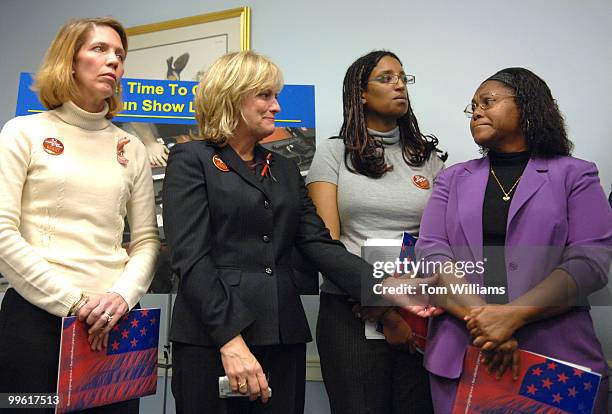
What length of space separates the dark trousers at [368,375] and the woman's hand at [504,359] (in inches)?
11.9

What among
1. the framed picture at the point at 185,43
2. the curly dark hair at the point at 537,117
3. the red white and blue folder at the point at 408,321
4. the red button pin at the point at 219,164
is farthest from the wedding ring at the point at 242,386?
the framed picture at the point at 185,43

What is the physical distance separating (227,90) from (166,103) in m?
1.05

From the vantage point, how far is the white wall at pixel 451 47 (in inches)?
106

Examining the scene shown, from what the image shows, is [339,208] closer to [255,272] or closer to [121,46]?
[255,272]

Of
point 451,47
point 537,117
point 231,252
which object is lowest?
point 231,252

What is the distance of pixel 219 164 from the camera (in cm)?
171

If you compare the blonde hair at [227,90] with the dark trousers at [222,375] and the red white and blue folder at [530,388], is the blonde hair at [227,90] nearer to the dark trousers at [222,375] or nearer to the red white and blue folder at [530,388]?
the dark trousers at [222,375]

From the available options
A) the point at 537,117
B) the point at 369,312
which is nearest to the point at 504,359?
the point at 369,312

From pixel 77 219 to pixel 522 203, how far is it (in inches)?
50.6

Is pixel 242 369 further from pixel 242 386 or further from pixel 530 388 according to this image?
pixel 530 388

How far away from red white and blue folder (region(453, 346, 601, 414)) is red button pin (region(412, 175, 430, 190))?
2.08ft

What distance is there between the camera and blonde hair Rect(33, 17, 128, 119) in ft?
5.77

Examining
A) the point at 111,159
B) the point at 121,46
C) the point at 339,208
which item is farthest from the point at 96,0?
the point at 339,208

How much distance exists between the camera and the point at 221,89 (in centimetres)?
176
